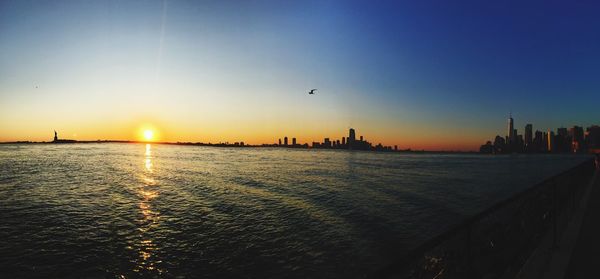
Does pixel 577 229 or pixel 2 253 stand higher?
pixel 577 229

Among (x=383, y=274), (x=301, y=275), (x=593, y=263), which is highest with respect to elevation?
(x=383, y=274)

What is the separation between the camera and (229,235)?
17969 mm

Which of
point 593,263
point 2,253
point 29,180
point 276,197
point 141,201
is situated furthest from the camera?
point 29,180

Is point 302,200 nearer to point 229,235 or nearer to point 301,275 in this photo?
point 229,235

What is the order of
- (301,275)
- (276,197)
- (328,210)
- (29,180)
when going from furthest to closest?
(29,180) → (276,197) → (328,210) → (301,275)

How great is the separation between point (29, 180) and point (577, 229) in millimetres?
51540

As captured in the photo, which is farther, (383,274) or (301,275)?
(301,275)

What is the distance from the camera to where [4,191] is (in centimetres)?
3167

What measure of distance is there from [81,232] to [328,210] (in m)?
16.3

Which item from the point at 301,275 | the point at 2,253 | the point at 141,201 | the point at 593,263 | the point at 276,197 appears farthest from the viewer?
the point at 276,197

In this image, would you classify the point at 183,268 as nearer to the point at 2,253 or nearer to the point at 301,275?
the point at 301,275

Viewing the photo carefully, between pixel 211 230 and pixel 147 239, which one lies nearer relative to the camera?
pixel 147 239

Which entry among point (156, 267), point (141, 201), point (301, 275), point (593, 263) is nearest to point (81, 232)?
point (156, 267)

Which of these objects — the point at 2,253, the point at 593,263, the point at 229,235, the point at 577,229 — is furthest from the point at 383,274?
the point at 2,253
